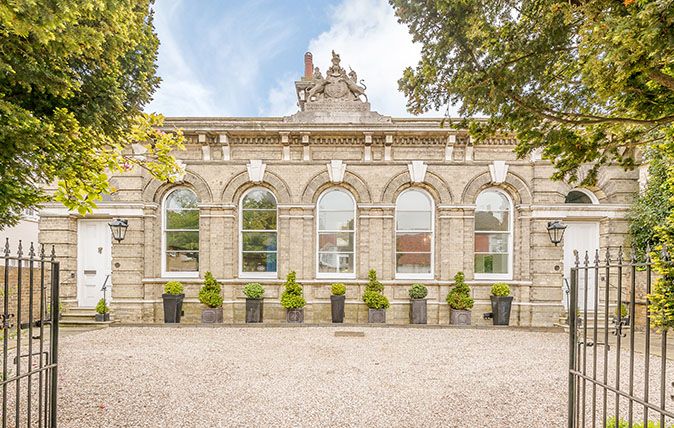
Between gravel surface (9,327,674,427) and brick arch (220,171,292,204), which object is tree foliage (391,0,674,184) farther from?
brick arch (220,171,292,204)

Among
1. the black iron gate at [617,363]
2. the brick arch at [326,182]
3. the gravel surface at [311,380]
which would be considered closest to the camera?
the black iron gate at [617,363]

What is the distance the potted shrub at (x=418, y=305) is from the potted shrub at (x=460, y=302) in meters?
0.68

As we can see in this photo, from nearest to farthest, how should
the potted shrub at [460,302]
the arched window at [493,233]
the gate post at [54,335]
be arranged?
1. the gate post at [54,335]
2. the potted shrub at [460,302]
3. the arched window at [493,233]

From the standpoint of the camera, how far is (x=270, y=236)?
10.1m

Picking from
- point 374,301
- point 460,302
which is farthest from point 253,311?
point 460,302

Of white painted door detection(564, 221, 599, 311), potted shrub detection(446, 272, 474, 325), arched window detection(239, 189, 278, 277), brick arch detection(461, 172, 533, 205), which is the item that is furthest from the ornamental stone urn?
arched window detection(239, 189, 278, 277)

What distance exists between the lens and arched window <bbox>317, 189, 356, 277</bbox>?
10078mm

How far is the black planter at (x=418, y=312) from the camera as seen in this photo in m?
9.40

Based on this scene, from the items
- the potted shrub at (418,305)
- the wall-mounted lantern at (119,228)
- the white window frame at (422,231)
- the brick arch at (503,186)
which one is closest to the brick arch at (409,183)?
the white window frame at (422,231)

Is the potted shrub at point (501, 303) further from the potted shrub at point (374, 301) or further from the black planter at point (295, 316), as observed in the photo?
the black planter at point (295, 316)

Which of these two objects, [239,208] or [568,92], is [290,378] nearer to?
[568,92]

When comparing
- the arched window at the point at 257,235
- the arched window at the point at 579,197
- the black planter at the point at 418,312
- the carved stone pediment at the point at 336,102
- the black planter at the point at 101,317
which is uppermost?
the carved stone pediment at the point at 336,102

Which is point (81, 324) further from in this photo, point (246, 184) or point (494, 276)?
point (494, 276)

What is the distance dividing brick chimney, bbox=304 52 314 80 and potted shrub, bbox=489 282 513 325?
26.5 ft
